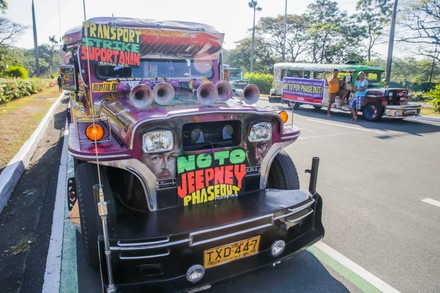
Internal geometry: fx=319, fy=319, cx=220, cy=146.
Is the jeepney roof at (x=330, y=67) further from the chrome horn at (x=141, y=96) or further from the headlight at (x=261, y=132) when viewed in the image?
the chrome horn at (x=141, y=96)

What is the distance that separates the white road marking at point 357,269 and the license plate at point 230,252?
1092mm

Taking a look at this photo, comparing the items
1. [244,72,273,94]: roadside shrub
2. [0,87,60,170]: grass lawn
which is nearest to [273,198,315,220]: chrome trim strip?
[0,87,60,170]: grass lawn

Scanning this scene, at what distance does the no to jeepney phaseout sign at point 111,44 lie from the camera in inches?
126

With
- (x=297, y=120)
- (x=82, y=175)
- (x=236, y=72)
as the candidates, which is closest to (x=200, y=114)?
(x=82, y=175)

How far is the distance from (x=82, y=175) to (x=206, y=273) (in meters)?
1.31

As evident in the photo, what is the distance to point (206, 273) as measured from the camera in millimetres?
2363

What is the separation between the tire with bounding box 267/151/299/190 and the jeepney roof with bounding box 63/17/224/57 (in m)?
2.20

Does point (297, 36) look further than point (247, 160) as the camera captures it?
Yes

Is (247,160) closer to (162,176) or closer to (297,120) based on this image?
(162,176)

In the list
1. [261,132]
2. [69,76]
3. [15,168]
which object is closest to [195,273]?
[261,132]

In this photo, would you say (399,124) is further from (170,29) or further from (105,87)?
(105,87)

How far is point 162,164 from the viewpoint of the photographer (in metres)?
2.60

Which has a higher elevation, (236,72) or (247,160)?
(236,72)

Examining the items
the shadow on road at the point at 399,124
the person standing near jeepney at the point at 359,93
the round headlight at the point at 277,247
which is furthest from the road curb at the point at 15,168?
the person standing near jeepney at the point at 359,93
